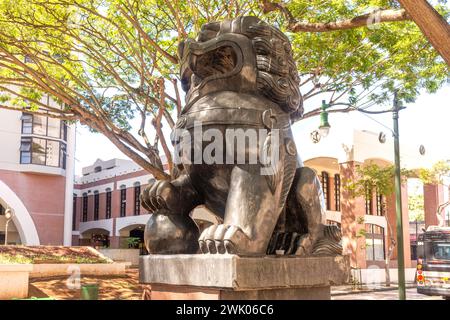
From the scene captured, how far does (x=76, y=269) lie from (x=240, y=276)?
15.4 metres

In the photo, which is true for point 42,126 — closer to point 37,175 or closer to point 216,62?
point 37,175

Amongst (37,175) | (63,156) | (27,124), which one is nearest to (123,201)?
(63,156)

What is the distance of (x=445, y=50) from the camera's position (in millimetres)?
4902

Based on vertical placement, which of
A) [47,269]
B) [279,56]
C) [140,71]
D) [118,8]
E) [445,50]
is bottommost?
[47,269]

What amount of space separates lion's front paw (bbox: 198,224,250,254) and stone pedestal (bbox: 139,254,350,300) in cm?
5

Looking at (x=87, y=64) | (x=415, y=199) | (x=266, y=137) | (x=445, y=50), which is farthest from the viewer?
(x=415, y=199)

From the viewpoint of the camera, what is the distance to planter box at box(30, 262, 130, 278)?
52.1 ft

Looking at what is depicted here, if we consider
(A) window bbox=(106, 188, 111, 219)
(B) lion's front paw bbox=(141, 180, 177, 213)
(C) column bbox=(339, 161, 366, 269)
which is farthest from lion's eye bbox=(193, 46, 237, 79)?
(A) window bbox=(106, 188, 111, 219)

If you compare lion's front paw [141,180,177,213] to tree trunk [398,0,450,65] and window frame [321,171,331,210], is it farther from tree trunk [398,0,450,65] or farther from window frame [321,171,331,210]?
window frame [321,171,331,210]

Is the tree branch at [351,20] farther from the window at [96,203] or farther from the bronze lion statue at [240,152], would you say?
the window at [96,203]

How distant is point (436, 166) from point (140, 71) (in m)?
15.1

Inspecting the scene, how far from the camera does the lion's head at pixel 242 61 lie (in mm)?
2877

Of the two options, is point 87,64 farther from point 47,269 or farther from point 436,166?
point 436,166
